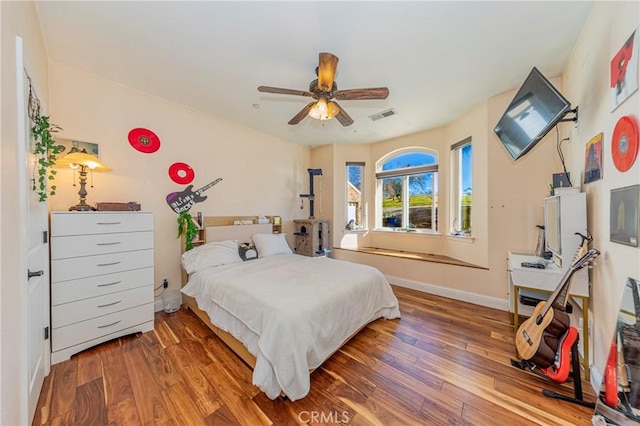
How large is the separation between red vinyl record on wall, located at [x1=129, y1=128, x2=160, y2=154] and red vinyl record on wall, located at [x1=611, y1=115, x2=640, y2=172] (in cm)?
426

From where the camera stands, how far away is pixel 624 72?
4.24 ft

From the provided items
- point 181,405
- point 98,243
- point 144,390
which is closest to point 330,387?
point 181,405

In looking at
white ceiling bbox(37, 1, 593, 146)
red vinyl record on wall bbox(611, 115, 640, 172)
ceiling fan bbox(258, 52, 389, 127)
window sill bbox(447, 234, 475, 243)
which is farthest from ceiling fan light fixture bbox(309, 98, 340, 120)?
window sill bbox(447, 234, 475, 243)

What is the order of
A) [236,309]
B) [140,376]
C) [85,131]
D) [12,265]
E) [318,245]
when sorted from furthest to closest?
1. [318,245]
2. [85,131]
3. [236,309]
4. [140,376]
5. [12,265]

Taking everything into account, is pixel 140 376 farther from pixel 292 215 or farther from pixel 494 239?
pixel 494 239

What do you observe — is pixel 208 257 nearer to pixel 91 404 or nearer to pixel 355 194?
pixel 91 404

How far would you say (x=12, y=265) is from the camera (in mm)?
1065

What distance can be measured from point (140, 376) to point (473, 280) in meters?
3.88

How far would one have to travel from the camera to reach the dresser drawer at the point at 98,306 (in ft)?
6.16

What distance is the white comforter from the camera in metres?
1.51

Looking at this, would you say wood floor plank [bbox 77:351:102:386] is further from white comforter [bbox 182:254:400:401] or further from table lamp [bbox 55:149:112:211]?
table lamp [bbox 55:149:112:211]

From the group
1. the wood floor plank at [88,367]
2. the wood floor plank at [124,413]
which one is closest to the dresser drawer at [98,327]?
the wood floor plank at [88,367]

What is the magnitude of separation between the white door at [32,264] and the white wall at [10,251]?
0.22 ft

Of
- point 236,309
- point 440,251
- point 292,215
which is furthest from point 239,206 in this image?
point 440,251
